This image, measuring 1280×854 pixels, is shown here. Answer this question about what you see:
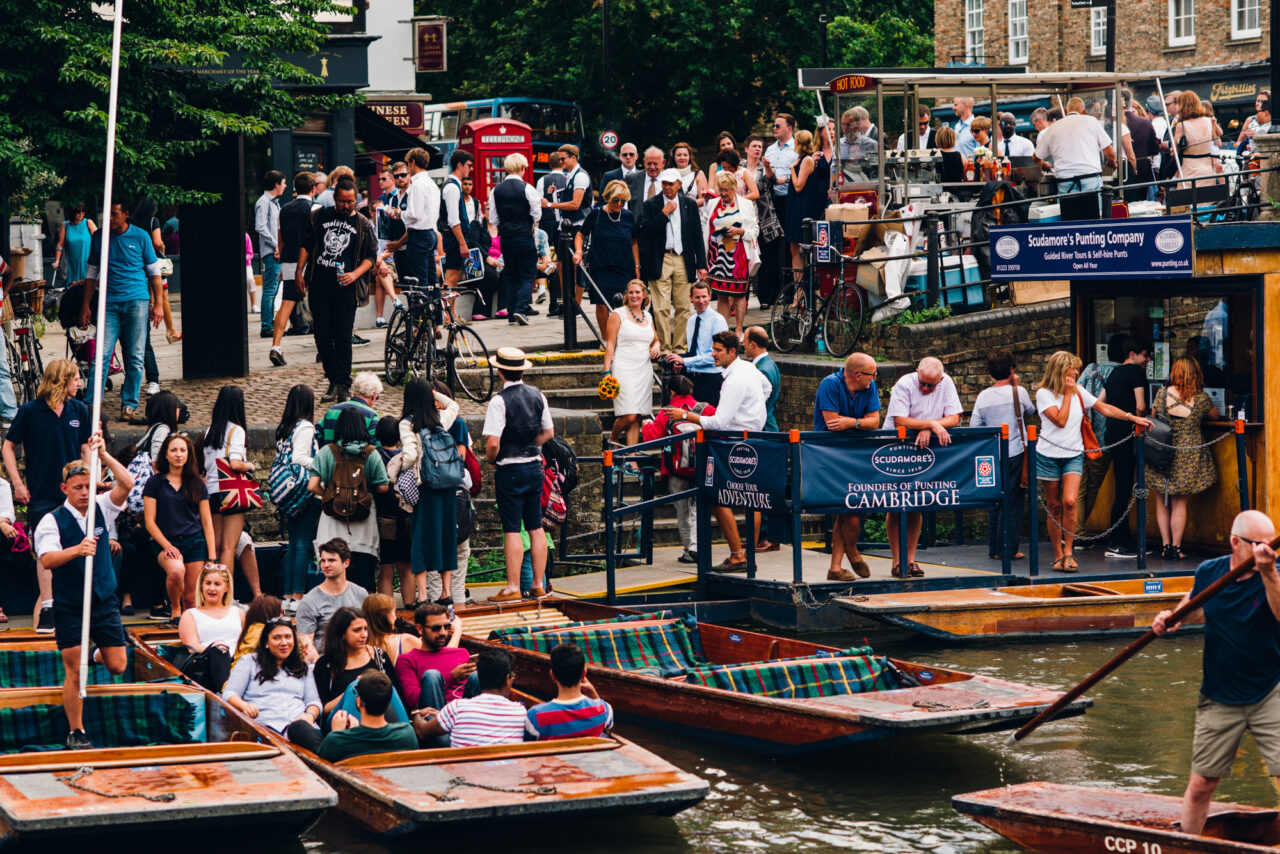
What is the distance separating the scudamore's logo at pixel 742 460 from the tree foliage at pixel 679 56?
29.2 meters

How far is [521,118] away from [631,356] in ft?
85.1

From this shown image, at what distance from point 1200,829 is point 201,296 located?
12.2m

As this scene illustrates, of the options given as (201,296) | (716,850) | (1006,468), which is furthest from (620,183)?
(716,850)

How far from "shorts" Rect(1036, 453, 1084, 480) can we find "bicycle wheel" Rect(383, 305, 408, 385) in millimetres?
6361

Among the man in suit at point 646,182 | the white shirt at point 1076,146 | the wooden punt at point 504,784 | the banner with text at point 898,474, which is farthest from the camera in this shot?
the white shirt at point 1076,146

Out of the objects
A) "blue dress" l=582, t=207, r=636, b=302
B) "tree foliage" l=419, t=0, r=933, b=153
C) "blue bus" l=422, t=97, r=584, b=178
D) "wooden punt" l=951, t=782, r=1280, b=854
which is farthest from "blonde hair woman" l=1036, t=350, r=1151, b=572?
"tree foliage" l=419, t=0, r=933, b=153

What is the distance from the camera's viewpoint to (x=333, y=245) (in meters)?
15.5

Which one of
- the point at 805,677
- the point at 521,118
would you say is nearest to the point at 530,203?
the point at 805,677

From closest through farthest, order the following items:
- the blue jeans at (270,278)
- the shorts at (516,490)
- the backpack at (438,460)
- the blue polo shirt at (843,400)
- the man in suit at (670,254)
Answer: the backpack at (438,460) < the shorts at (516,490) < the blue polo shirt at (843,400) < the man in suit at (670,254) < the blue jeans at (270,278)

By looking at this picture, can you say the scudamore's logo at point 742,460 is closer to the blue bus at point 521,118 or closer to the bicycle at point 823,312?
the bicycle at point 823,312

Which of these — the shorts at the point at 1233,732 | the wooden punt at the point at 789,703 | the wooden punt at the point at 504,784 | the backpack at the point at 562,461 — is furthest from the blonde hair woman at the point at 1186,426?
the wooden punt at the point at 504,784

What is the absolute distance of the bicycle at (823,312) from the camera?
1850cm

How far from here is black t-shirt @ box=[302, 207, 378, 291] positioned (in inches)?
612

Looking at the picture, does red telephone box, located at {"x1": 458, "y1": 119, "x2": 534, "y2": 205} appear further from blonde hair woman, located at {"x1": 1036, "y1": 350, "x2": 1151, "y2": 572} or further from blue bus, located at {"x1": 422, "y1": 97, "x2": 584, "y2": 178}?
blonde hair woman, located at {"x1": 1036, "y1": 350, "x2": 1151, "y2": 572}
